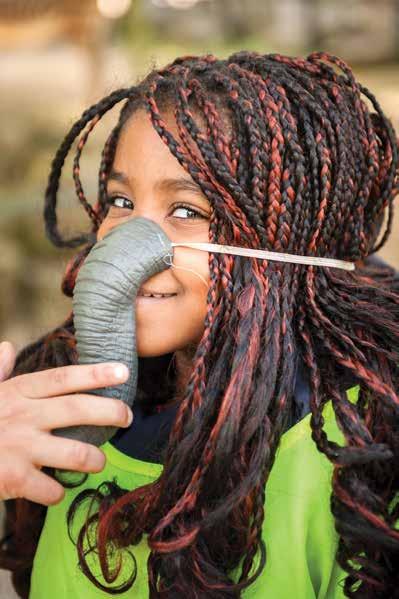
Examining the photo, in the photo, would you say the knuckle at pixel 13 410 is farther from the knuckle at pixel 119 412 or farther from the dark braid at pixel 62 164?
the dark braid at pixel 62 164

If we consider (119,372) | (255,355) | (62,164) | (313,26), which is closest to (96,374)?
(119,372)

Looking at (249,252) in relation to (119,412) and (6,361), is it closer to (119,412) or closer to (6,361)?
(119,412)

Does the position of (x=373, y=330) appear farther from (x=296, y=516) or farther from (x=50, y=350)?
(x=50, y=350)

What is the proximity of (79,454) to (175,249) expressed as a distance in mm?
396

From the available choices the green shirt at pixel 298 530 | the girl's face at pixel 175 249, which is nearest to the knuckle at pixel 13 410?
the girl's face at pixel 175 249

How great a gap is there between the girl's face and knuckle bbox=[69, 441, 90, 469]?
243 millimetres

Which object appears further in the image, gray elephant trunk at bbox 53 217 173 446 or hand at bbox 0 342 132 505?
gray elephant trunk at bbox 53 217 173 446

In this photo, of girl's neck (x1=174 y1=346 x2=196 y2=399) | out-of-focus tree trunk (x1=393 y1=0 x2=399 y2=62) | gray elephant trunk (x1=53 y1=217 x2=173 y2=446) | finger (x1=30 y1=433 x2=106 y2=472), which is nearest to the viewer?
finger (x1=30 y1=433 x2=106 y2=472)

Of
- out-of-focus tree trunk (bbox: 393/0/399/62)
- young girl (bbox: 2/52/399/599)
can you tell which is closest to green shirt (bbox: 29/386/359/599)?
young girl (bbox: 2/52/399/599)

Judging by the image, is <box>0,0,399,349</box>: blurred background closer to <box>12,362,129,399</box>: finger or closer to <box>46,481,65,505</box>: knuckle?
<box>12,362,129,399</box>: finger

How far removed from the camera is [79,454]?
1.20 m

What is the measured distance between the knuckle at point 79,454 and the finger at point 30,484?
67mm

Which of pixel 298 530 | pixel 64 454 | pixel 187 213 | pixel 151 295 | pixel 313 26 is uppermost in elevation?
pixel 313 26

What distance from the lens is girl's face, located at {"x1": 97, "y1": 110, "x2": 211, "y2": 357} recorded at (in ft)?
4.48
